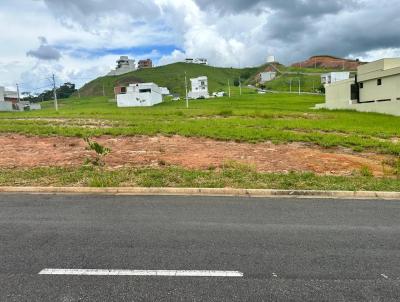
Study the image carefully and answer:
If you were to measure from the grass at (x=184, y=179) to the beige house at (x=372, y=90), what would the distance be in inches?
1430

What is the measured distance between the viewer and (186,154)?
1509 cm

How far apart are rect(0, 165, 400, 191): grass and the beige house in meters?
36.3

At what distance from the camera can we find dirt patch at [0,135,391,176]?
13.2 meters

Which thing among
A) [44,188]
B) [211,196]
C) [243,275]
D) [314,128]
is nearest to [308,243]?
A: [243,275]

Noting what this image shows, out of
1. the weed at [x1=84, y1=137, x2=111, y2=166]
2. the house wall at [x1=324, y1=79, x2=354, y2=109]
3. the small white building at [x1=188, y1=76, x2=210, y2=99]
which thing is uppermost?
the small white building at [x1=188, y1=76, x2=210, y2=99]

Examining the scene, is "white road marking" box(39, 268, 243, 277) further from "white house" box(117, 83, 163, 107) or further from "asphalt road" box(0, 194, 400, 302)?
"white house" box(117, 83, 163, 107)

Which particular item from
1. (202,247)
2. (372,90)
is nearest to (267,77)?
(372,90)

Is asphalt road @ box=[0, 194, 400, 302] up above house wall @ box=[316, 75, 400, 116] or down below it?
below

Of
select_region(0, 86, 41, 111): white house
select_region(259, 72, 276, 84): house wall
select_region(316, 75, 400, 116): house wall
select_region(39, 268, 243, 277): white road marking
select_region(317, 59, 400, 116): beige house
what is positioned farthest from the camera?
select_region(259, 72, 276, 84): house wall

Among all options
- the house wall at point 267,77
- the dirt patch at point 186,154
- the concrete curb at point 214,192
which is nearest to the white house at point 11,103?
the dirt patch at point 186,154

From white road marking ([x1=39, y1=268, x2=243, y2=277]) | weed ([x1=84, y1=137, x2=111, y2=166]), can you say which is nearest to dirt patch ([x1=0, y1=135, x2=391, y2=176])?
weed ([x1=84, y1=137, x2=111, y2=166])

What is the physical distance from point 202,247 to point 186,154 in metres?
9.43

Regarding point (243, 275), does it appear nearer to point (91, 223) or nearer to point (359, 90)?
point (91, 223)

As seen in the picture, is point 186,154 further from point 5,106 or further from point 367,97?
point 5,106
